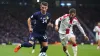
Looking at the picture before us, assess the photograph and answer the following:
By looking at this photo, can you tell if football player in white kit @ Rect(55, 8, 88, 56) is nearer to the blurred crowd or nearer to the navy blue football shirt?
the navy blue football shirt

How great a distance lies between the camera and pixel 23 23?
1859 inches

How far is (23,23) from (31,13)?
198 cm

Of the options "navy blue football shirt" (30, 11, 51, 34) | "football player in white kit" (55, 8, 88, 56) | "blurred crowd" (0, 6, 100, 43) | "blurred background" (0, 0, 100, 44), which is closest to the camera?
"navy blue football shirt" (30, 11, 51, 34)

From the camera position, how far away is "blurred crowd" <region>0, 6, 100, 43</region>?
43312 mm

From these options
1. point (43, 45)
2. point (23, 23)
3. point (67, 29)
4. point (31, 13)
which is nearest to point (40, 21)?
point (43, 45)

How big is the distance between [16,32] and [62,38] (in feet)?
96.8

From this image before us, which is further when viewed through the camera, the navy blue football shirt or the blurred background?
the blurred background

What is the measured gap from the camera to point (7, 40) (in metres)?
41.8

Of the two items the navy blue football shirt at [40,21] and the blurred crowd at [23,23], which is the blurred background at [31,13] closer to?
the blurred crowd at [23,23]

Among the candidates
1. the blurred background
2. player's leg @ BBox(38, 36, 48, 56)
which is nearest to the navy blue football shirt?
player's leg @ BBox(38, 36, 48, 56)

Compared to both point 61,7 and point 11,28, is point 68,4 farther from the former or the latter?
point 11,28

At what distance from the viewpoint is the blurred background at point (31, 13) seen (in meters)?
44.1

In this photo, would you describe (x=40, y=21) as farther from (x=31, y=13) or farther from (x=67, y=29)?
(x=31, y=13)

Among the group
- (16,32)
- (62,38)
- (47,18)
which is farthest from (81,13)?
(47,18)
